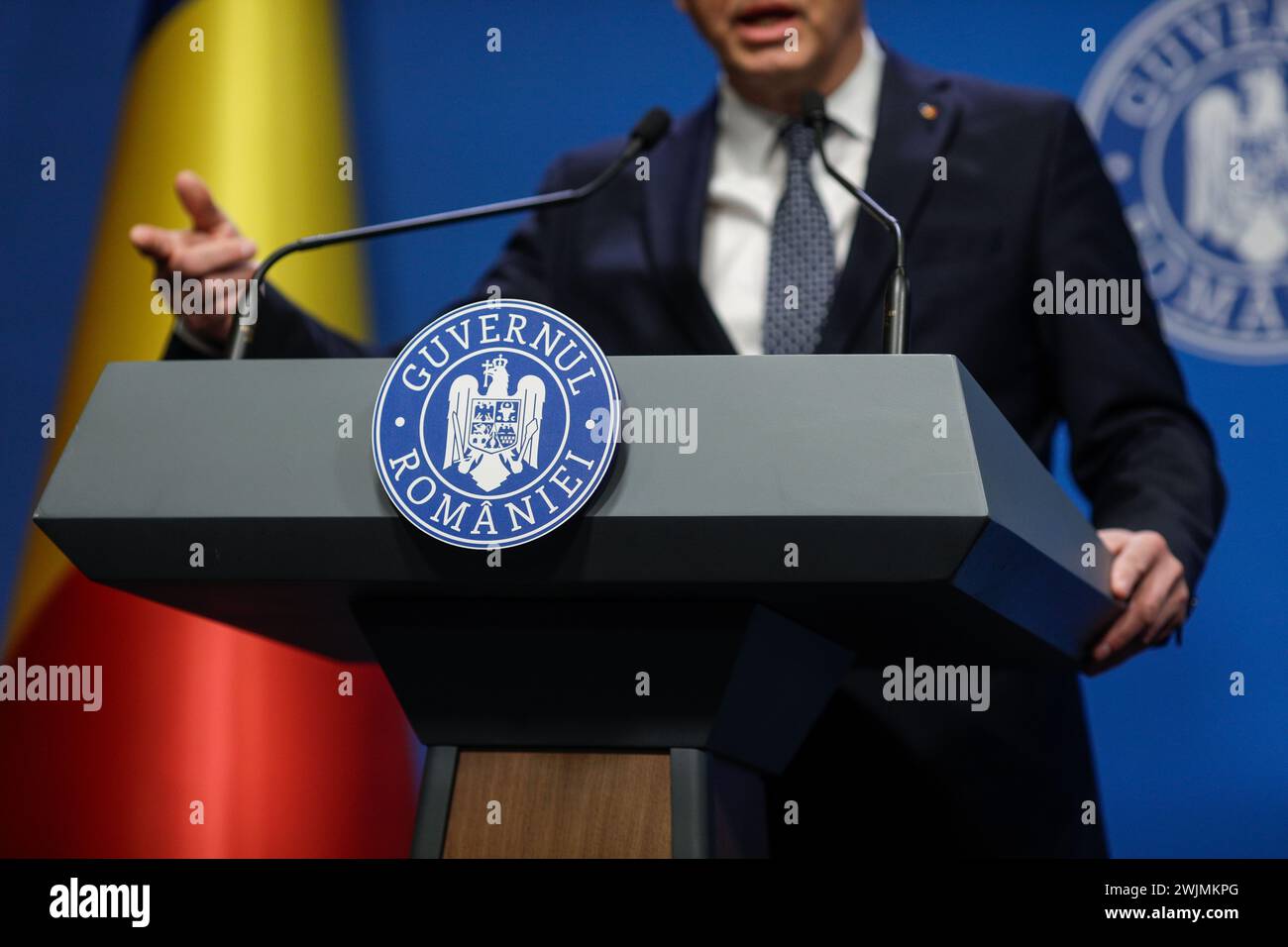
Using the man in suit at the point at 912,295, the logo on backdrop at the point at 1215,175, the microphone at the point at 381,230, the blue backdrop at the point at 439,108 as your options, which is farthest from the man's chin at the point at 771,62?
the microphone at the point at 381,230

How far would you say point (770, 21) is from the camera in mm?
1815

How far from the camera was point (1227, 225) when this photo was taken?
2.01 meters

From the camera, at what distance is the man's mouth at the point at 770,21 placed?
1.82 m

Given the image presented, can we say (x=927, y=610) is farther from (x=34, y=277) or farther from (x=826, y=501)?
(x=34, y=277)

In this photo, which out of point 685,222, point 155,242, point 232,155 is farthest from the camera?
point 232,155

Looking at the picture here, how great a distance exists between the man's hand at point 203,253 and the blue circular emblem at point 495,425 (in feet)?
1.73

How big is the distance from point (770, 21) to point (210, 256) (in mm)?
811

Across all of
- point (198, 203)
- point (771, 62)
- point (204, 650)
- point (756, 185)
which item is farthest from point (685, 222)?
point (204, 650)

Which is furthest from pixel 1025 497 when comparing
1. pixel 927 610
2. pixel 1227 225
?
pixel 1227 225

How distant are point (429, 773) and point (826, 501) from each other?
340 mm

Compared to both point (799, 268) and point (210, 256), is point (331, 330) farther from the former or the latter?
point (799, 268)

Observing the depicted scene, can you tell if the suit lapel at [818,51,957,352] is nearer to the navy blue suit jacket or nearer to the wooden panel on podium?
the navy blue suit jacket

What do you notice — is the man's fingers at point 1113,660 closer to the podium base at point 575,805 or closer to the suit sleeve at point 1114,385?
the suit sleeve at point 1114,385

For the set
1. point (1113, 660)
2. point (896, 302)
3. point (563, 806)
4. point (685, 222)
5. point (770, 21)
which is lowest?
point (563, 806)
